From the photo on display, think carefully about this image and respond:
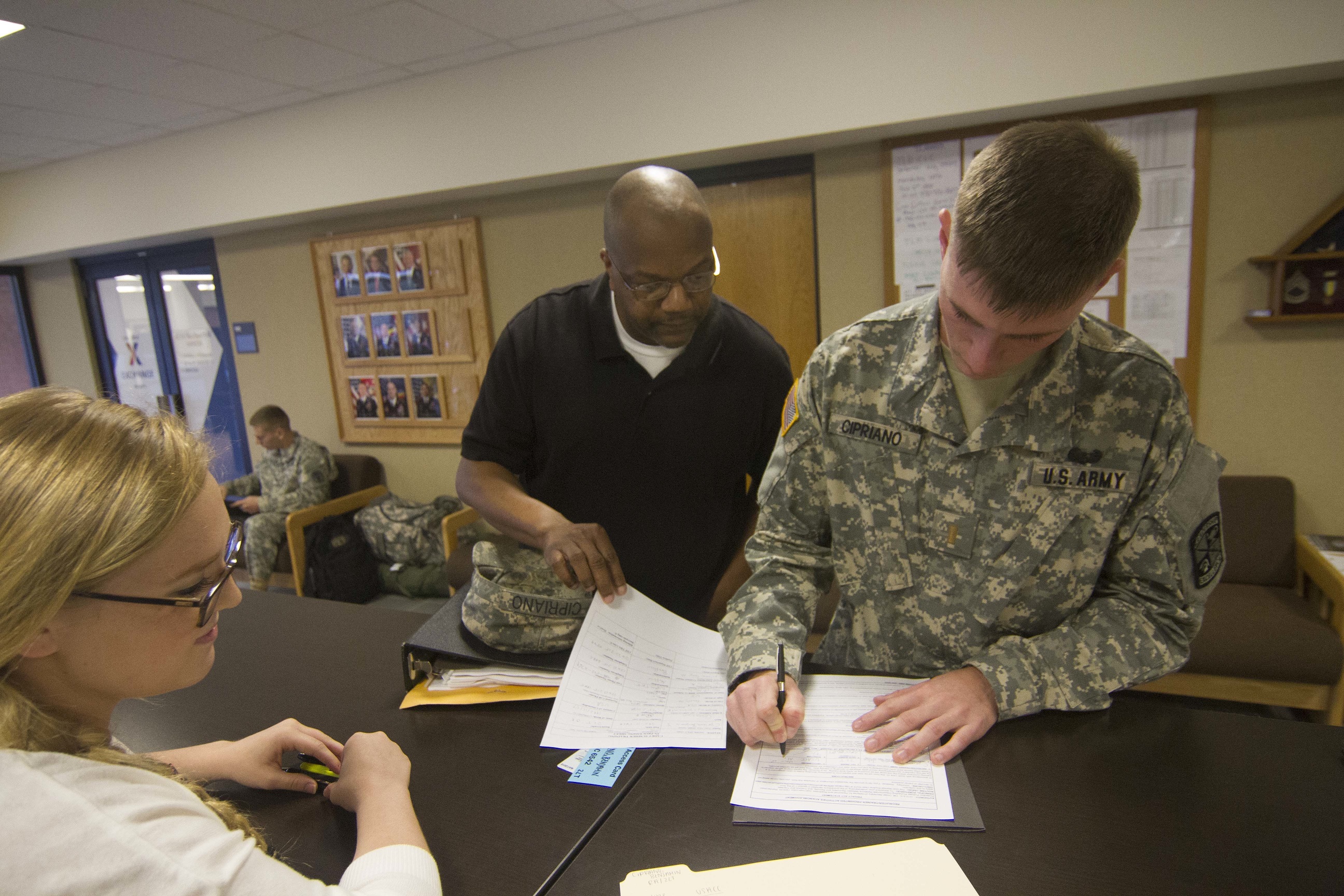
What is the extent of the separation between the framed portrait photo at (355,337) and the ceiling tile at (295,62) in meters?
1.35

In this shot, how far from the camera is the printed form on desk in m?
0.69

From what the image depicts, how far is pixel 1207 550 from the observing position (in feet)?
3.14

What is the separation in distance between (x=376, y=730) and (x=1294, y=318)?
3226 millimetres

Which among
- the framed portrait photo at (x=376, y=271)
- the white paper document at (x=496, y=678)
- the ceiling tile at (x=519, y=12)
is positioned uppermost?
the ceiling tile at (x=519, y=12)

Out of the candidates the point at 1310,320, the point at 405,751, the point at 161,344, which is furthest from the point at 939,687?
the point at 161,344

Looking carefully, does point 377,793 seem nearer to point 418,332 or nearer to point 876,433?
point 876,433

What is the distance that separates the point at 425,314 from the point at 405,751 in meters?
3.63

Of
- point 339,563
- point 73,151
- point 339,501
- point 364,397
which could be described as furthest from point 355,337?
point 73,151

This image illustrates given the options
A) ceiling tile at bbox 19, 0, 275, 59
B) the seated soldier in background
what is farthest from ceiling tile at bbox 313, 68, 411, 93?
the seated soldier in background

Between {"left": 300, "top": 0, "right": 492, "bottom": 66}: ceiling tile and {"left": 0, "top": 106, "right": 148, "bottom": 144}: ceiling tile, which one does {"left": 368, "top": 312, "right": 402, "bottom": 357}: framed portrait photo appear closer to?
{"left": 300, "top": 0, "right": 492, "bottom": 66}: ceiling tile

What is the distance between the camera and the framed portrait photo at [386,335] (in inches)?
171

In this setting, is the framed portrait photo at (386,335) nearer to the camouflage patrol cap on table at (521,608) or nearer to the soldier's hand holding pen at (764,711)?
the camouflage patrol cap on table at (521,608)

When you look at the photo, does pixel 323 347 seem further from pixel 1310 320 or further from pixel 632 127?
pixel 1310 320

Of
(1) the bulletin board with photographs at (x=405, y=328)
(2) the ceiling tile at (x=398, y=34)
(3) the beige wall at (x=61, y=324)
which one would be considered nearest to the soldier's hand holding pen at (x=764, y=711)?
(2) the ceiling tile at (x=398, y=34)
